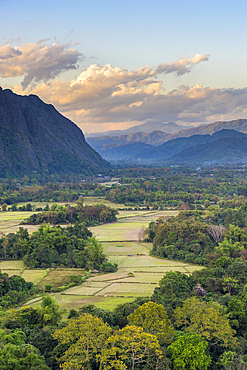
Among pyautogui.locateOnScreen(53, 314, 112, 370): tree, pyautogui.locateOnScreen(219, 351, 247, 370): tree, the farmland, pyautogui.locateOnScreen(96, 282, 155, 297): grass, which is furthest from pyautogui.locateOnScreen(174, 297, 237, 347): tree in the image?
pyautogui.locateOnScreen(96, 282, 155, 297): grass

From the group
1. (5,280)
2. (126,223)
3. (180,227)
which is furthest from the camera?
(126,223)

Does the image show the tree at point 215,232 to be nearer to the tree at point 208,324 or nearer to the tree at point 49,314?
the tree at point 208,324

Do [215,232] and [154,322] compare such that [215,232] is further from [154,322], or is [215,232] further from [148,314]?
[154,322]

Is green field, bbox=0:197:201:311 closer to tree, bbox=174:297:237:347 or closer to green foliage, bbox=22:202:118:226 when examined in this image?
green foliage, bbox=22:202:118:226

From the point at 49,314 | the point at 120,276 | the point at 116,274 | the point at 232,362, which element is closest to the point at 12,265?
the point at 116,274

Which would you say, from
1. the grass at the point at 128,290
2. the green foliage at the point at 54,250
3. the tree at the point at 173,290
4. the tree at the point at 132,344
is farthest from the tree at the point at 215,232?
the tree at the point at 132,344

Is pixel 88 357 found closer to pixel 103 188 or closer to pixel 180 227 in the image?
pixel 180 227

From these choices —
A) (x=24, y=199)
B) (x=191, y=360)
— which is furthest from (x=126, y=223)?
(x=191, y=360)
